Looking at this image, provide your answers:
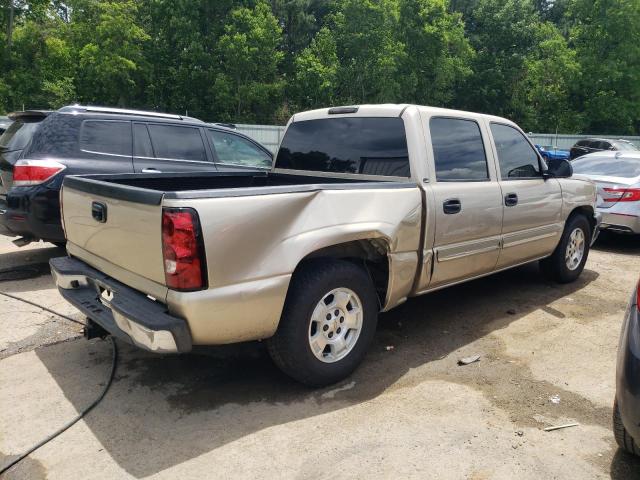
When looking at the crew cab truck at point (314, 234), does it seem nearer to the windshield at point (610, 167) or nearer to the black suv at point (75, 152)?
the black suv at point (75, 152)

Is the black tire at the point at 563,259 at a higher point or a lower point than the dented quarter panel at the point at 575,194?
lower

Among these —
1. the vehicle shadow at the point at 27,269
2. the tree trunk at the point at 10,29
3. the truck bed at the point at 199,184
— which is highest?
the tree trunk at the point at 10,29

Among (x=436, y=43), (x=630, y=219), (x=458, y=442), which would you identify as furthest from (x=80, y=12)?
(x=458, y=442)

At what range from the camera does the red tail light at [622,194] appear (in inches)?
306

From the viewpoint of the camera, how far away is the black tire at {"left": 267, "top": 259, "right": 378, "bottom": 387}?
10.5 ft

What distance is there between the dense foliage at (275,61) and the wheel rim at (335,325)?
3250 cm

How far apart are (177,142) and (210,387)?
13.6ft

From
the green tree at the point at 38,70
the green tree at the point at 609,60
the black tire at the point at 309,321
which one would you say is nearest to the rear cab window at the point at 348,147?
the black tire at the point at 309,321

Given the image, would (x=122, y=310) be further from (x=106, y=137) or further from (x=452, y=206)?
(x=106, y=137)

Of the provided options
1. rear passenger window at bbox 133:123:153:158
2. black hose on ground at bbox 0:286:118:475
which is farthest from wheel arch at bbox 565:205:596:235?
rear passenger window at bbox 133:123:153:158

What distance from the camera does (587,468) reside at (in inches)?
108

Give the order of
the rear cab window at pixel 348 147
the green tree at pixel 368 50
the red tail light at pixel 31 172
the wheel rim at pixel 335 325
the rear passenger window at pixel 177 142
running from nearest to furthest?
the wheel rim at pixel 335 325
the rear cab window at pixel 348 147
the red tail light at pixel 31 172
the rear passenger window at pixel 177 142
the green tree at pixel 368 50

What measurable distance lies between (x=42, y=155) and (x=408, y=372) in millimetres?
4487

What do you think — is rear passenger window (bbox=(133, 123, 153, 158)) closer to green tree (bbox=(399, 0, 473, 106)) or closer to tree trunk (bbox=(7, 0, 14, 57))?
tree trunk (bbox=(7, 0, 14, 57))
